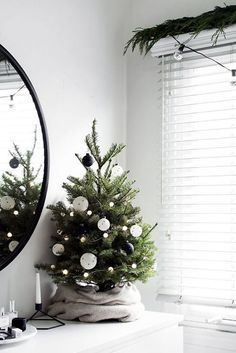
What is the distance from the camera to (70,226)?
2209 mm

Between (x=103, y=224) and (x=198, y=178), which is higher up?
(x=198, y=178)

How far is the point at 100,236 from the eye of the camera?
217cm

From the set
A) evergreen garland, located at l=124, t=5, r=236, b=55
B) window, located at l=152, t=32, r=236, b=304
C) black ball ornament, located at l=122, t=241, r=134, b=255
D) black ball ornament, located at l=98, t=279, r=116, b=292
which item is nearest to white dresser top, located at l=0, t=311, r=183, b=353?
black ball ornament, located at l=98, t=279, r=116, b=292

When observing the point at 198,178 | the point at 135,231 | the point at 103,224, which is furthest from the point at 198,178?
the point at 103,224

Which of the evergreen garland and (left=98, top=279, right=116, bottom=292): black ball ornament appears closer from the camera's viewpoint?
(left=98, top=279, right=116, bottom=292): black ball ornament

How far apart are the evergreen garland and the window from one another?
10cm

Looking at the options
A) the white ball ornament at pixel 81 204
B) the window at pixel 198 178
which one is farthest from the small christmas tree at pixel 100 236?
the window at pixel 198 178

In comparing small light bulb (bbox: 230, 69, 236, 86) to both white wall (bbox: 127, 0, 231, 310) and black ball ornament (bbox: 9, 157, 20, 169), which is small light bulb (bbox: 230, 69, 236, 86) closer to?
white wall (bbox: 127, 0, 231, 310)

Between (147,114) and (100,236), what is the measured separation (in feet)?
2.82

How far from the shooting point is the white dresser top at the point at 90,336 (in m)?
1.77

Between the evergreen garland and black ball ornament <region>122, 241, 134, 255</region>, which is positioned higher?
the evergreen garland

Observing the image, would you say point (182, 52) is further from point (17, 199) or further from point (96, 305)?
point (96, 305)

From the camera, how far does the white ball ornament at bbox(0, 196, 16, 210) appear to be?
2014mm

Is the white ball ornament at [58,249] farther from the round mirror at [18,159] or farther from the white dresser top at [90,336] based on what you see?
the white dresser top at [90,336]
